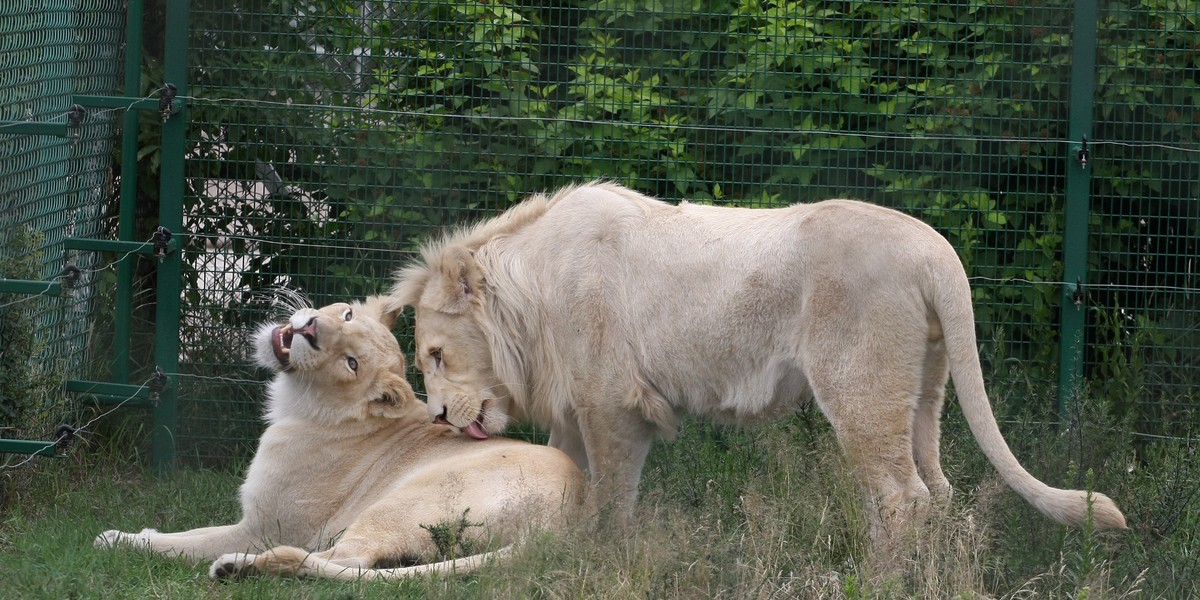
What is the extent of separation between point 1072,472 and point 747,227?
1632 millimetres

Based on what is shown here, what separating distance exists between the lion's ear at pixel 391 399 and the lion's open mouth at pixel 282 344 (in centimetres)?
42

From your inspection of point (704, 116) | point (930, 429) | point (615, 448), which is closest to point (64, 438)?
point (615, 448)

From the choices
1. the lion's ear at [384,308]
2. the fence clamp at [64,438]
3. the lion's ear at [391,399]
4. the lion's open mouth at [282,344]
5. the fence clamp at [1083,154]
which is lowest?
the fence clamp at [64,438]

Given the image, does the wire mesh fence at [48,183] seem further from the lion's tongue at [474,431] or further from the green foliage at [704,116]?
the lion's tongue at [474,431]

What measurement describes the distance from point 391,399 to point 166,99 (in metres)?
2.40

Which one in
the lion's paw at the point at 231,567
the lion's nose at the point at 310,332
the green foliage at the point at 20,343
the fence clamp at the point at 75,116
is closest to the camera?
the lion's paw at the point at 231,567

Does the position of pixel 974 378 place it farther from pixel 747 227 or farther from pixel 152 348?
pixel 152 348

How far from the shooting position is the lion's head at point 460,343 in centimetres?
598

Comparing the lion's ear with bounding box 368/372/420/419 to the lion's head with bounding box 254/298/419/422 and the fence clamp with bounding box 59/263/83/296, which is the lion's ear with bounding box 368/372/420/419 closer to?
the lion's head with bounding box 254/298/419/422

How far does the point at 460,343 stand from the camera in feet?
19.7

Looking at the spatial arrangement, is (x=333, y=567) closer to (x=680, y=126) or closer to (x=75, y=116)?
(x=75, y=116)

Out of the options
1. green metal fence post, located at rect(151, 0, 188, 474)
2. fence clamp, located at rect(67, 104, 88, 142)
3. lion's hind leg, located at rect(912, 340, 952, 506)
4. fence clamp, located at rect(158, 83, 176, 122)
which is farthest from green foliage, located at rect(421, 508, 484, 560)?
fence clamp, located at rect(158, 83, 176, 122)

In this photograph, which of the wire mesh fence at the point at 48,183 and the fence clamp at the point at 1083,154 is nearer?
the wire mesh fence at the point at 48,183

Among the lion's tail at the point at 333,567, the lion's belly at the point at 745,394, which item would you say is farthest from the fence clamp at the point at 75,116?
the lion's belly at the point at 745,394
